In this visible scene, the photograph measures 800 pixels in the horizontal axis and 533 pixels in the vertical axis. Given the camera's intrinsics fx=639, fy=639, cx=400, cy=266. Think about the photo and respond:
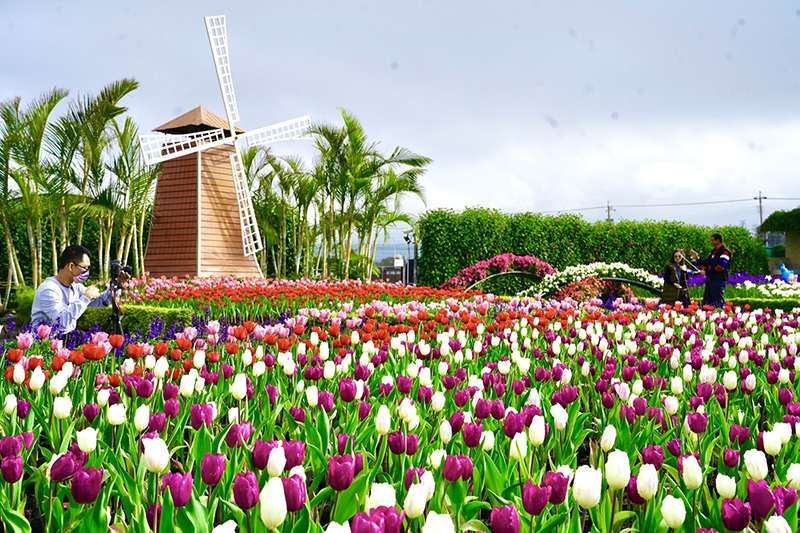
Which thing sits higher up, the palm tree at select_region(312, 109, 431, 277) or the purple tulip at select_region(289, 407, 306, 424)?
the palm tree at select_region(312, 109, 431, 277)

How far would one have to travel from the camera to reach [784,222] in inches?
1753

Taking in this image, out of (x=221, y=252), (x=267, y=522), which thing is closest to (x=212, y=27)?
(x=221, y=252)

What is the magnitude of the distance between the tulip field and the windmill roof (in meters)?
16.0

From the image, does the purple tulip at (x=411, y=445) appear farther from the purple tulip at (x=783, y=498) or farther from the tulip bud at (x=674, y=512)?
the purple tulip at (x=783, y=498)

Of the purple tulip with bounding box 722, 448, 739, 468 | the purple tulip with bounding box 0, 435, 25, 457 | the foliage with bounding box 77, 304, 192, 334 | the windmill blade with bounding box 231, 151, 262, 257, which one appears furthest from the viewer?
the windmill blade with bounding box 231, 151, 262, 257

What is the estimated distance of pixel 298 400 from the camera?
315 cm

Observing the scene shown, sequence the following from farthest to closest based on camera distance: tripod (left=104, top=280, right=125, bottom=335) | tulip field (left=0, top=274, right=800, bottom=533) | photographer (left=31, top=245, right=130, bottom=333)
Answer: photographer (left=31, top=245, right=130, bottom=333)
tripod (left=104, top=280, right=125, bottom=335)
tulip field (left=0, top=274, right=800, bottom=533)

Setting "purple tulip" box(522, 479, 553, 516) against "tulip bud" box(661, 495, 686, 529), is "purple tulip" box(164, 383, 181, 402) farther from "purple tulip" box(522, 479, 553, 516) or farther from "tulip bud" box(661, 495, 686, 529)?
"tulip bud" box(661, 495, 686, 529)

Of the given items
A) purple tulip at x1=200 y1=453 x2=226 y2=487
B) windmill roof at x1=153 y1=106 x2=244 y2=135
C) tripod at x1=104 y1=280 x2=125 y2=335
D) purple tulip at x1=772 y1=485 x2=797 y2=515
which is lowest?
purple tulip at x1=772 y1=485 x2=797 y2=515

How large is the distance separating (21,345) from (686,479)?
3843 millimetres

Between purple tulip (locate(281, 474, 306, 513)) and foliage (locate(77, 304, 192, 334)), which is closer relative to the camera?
purple tulip (locate(281, 474, 306, 513))

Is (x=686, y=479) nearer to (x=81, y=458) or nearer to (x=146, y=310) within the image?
(x=81, y=458)

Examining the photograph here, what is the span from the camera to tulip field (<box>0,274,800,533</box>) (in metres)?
1.56

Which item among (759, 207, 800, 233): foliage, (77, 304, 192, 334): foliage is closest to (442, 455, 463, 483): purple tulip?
(77, 304, 192, 334): foliage
